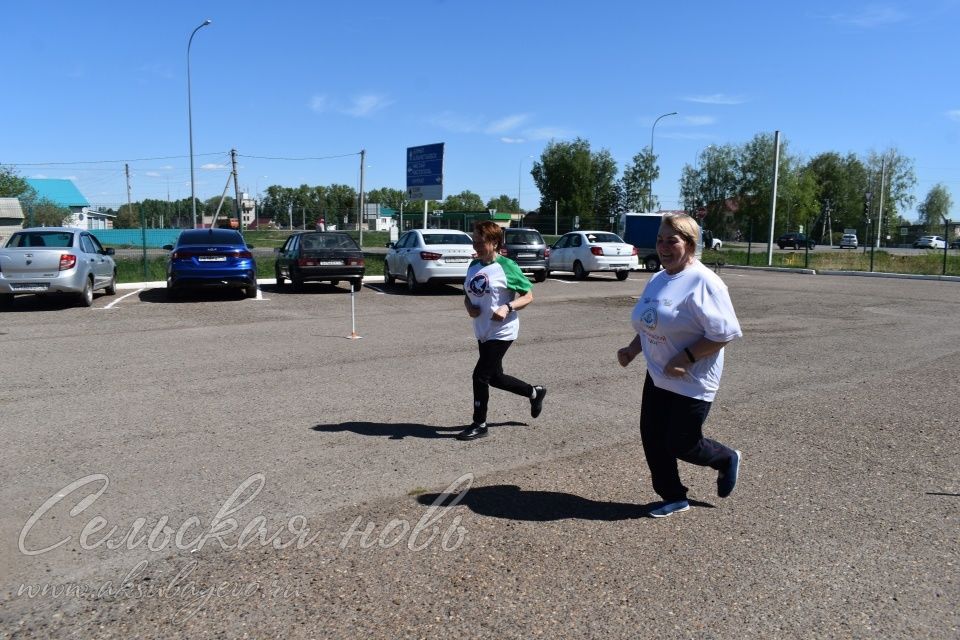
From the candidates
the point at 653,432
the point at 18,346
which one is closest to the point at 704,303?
the point at 653,432

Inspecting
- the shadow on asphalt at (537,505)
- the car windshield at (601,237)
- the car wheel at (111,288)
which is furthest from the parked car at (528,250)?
the shadow on asphalt at (537,505)

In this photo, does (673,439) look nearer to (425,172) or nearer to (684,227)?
(684,227)

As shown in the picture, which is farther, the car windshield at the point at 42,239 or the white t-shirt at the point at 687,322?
the car windshield at the point at 42,239

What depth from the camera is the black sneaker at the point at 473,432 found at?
591cm

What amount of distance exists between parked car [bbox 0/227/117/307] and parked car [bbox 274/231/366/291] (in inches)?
177

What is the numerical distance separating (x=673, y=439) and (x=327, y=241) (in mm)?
15837

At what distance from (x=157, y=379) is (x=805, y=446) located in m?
6.43

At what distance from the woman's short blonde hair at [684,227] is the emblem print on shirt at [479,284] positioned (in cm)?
185

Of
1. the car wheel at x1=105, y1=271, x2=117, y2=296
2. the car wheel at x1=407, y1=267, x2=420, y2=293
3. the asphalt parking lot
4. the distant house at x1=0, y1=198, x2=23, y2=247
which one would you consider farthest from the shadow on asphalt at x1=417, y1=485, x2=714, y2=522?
the distant house at x1=0, y1=198, x2=23, y2=247

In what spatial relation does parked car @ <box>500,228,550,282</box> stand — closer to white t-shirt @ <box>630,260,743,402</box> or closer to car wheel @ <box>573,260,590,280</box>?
car wheel @ <box>573,260,590,280</box>

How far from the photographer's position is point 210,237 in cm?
1706

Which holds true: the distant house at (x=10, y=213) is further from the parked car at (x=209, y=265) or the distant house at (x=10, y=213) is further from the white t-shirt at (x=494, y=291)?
the white t-shirt at (x=494, y=291)

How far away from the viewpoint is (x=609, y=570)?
3660mm

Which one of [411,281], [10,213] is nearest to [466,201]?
[10,213]
